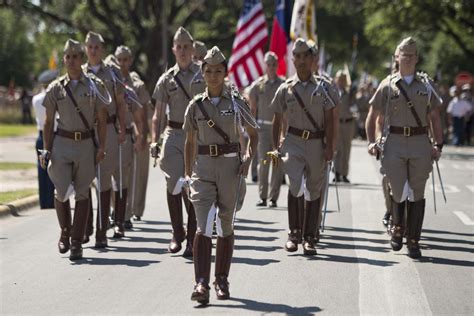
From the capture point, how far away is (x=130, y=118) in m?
13.8

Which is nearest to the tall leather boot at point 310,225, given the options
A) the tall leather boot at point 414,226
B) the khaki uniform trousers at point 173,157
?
the tall leather boot at point 414,226

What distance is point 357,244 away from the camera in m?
12.3

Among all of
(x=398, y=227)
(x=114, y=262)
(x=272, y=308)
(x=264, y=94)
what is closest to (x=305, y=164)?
(x=398, y=227)

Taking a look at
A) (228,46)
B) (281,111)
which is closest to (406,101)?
(281,111)

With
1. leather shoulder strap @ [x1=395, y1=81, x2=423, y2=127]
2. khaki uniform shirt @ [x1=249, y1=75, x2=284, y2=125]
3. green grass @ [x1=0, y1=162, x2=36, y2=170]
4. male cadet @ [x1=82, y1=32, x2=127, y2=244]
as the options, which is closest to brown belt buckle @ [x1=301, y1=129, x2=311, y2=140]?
leather shoulder strap @ [x1=395, y1=81, x2=423, y2=127]

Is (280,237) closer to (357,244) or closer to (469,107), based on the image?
(357,244)

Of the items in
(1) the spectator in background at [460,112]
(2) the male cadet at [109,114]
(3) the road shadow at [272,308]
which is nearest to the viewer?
(3) the road shadow at [272,308]

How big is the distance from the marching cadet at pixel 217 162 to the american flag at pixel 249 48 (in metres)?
13.1

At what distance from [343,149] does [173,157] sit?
9.00 meters

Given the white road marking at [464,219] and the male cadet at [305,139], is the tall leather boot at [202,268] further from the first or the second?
the white road marking at [464,219]

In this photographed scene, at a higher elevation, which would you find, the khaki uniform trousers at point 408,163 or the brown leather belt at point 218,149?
the brown leather belt at point 218,149

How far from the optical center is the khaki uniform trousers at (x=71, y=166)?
36.4 feet

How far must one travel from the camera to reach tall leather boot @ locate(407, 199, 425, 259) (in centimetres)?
1130

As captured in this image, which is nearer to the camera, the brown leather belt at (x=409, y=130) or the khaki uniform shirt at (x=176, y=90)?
the brown leather belt at (x=409, y=130)
